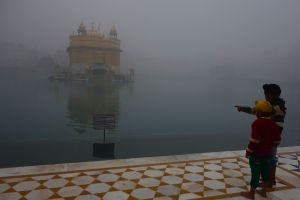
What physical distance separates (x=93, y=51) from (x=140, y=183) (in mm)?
33418

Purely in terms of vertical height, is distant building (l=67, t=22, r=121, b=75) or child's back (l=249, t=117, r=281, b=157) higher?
distant building (l=67, t=22, r=121, b=75)

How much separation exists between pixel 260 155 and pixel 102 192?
1.59 metres

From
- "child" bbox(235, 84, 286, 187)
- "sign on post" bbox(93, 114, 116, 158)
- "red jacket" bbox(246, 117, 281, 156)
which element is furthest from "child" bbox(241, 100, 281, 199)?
"sign on post" bbox(93, 114, 116, 158)

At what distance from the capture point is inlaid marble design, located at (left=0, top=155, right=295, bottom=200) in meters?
2.79

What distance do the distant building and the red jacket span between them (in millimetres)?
33166

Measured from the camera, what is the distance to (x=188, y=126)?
13.9 m

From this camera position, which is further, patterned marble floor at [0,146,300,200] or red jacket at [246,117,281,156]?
patterned marble floor at [0,146,300,200]

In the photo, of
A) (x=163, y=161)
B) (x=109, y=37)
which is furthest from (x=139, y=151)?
(x=109, y=37)

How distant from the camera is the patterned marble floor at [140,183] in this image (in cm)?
279

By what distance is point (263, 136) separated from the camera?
253cm

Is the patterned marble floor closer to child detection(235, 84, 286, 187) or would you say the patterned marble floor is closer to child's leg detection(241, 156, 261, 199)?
child's leg detection(241, 156, 261, 199)

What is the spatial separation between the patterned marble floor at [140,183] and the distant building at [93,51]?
32101 millimetres

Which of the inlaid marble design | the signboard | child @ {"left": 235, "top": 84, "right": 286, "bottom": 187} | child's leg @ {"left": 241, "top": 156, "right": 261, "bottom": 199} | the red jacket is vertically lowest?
the inlaid marble design

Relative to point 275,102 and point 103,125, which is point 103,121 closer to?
point 103,125
